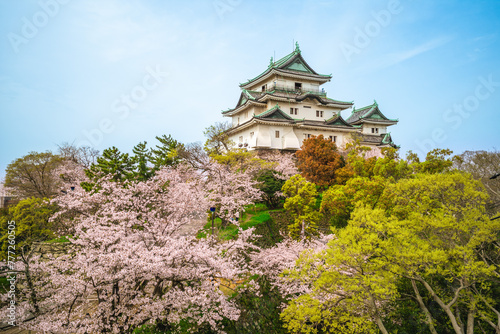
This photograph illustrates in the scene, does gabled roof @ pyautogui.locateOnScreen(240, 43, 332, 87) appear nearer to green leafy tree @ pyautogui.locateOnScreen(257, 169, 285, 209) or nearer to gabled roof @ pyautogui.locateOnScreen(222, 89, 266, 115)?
gabled roof @ pyautogui.locateOnScreen(222, 89, 266, 115)

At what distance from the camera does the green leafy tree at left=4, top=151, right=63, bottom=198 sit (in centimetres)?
2542

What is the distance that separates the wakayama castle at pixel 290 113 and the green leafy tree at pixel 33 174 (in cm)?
1920

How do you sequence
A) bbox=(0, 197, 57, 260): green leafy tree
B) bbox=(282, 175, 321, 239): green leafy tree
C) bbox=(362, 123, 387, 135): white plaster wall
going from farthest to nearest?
bbox=(362, 123, 387, 135): white plaster wall < bbox=(282, 175, 321, 239): green leafy tree < bbox=(0, 197, 57, 260): green leafy tree

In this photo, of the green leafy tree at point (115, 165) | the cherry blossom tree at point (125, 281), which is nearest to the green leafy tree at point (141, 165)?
the green leafy tree at point (115, 165)

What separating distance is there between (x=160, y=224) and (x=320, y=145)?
1651cm

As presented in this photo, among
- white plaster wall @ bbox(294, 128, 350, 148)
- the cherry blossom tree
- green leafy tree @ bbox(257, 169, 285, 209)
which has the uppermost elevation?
white plaster wall @ bbox(294, 128, 350, 148)

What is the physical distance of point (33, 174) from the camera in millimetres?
26781

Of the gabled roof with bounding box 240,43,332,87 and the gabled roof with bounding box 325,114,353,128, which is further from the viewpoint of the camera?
the gabled roof with bounding box 240,43,332,87

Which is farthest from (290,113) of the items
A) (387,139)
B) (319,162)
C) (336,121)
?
(387,139)

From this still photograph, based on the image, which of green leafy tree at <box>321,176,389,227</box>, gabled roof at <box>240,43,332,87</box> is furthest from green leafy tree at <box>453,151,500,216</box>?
gabled roof at <box>240,43,332,87</box>

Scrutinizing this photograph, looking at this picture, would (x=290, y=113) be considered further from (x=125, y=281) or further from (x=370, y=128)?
(x=125, y=281)

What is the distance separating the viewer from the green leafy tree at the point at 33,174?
2542cm

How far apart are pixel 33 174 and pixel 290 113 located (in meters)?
28.1

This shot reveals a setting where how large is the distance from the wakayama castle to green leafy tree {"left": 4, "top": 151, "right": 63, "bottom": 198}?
756 inches
